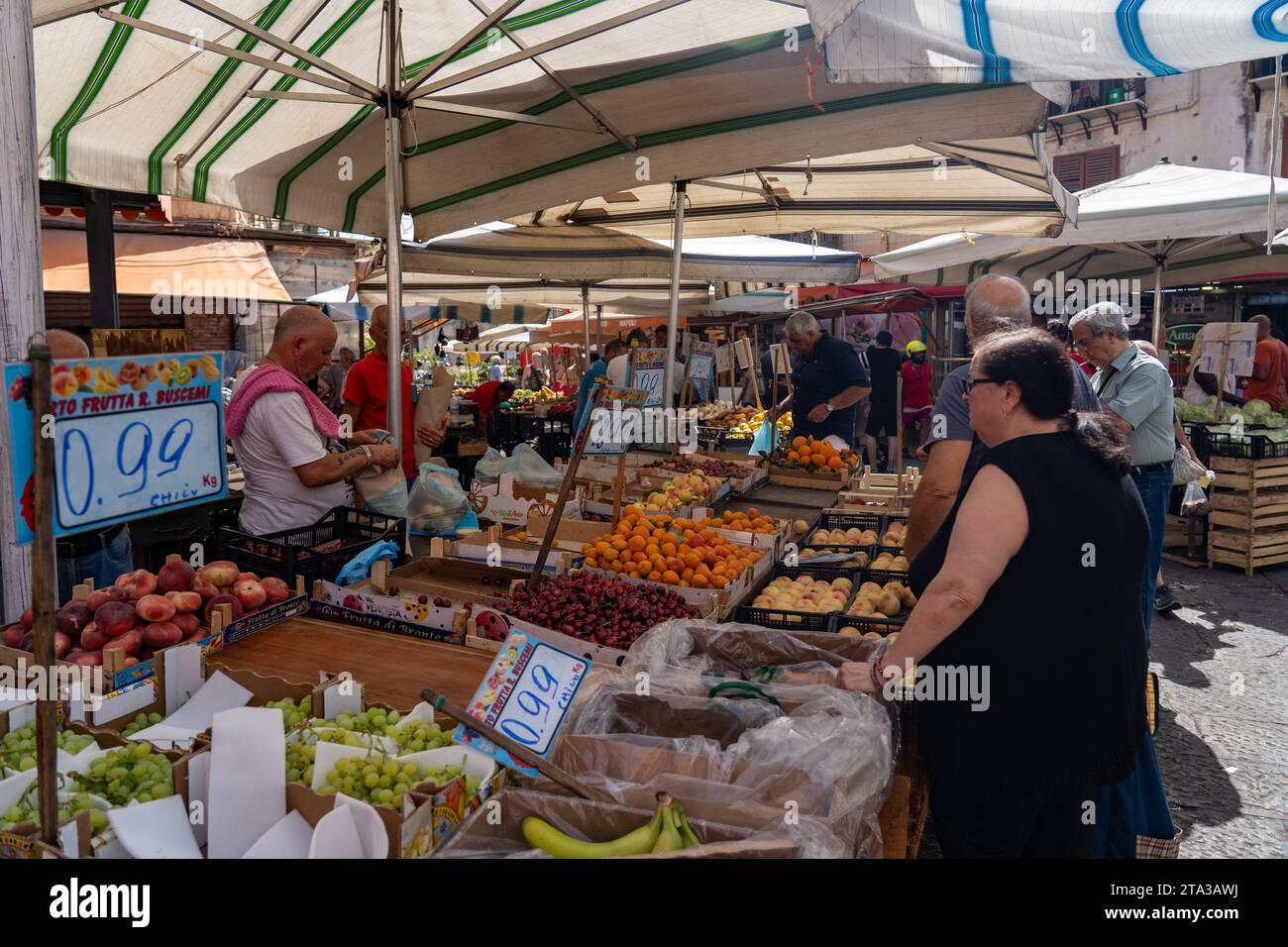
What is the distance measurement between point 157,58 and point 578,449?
3127mm

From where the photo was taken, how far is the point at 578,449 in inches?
133

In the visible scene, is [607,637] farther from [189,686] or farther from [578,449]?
[189,686]

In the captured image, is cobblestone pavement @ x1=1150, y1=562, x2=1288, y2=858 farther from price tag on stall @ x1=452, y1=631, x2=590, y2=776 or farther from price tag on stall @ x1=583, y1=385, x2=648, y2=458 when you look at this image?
price tag on stall @ x1=583, y1=385, x2=648, y2=458

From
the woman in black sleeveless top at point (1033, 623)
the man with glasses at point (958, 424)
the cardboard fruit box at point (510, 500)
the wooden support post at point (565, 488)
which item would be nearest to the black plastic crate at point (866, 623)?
the man with glasses at point (958, 424)

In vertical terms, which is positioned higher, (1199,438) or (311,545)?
(1199,438)

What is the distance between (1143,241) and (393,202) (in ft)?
25.9

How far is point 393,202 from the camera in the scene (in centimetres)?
415

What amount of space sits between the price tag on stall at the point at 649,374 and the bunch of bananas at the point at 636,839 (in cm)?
415

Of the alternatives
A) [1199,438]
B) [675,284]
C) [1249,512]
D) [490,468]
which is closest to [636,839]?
[675,284]

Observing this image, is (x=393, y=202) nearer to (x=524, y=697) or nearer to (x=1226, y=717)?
(x=524, y=697)

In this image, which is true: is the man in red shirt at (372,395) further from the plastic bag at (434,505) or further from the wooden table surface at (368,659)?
the wooden table surface at (368,659)

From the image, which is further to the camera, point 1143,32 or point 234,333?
point 234,333

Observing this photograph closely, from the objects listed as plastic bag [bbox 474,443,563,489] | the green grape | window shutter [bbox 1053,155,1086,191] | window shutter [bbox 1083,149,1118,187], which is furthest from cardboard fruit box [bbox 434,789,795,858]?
window shutter [bbox 1053,155,1086,191]
